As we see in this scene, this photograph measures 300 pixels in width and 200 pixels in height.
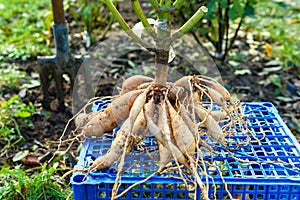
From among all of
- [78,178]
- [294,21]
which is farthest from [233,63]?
[78,178]

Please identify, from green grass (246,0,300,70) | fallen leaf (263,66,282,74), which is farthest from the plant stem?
fallen leaf (263,66,282,74)

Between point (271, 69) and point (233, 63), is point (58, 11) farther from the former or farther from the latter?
point (271, 69)

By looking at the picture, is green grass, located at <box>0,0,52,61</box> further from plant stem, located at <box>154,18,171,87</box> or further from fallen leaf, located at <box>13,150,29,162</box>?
Result: plant stem, located at <box>154,18,171,87</box>

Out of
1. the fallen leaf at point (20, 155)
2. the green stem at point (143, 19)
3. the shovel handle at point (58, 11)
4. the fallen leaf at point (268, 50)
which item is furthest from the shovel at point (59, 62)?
the fallen leaf at point (268, 50)

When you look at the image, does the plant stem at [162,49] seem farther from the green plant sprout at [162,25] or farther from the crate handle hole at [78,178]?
the crate handle hole at [78,178]

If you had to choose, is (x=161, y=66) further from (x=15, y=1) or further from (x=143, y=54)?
(x=15, y=1)

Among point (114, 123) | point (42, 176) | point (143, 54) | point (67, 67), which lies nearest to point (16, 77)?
point (67, 67)
